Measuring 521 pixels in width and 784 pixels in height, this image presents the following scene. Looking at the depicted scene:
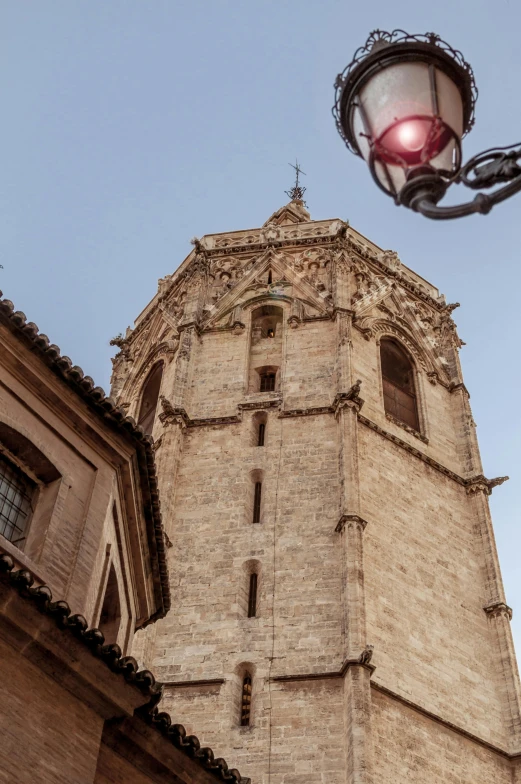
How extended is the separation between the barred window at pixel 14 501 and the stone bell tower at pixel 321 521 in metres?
9.11

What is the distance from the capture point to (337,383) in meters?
28.0

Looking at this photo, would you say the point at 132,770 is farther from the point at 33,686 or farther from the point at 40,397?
the point at 40,397

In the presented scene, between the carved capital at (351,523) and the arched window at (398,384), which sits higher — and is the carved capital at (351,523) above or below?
below

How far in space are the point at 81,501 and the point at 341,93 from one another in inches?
313

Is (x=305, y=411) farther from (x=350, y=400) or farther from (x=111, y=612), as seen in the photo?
(x=111, y=612)

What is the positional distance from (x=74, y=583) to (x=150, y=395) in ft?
64.9

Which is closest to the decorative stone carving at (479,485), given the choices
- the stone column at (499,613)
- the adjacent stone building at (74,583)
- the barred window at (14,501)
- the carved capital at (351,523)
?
the stone column at (499,613)

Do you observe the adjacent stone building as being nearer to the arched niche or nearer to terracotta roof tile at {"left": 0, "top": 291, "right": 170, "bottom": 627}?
terracotta roof tile at {"left": 0, "top": 291, "right": 170, "bottom": 627}

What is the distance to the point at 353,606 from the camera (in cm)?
2220

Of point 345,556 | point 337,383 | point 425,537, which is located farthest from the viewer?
point 337,383

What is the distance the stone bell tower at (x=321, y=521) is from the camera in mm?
21000

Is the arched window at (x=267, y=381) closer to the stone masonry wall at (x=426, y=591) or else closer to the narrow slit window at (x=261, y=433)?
the narrow slit window at (x=261, y=433)

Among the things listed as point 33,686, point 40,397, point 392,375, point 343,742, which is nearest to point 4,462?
point 40,397

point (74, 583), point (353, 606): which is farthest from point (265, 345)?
point (74, 583)
